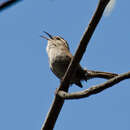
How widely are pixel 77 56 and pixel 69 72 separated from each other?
1.14ft

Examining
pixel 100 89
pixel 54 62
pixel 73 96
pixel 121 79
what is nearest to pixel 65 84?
pixel 73 96

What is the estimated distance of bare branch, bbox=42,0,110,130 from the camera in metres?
2.31

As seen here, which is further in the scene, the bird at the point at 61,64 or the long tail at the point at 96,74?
the bird at the point at 61,64

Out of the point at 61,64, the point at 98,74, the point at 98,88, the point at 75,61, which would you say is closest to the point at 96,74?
the point at 98,74

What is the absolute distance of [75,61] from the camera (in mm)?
2887

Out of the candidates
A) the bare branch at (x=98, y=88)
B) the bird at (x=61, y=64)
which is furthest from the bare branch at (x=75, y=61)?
the bird at (x=61, y=64)

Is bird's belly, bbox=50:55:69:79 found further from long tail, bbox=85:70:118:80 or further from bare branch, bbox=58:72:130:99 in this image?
bare branch, bbox=58:72:130:99

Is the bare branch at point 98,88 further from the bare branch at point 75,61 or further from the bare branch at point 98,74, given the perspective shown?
the bare branch at point 98,74

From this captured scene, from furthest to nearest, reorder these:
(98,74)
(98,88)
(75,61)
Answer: (98,74) < (75,61) < (98,88)

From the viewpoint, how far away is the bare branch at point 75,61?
7.59ft

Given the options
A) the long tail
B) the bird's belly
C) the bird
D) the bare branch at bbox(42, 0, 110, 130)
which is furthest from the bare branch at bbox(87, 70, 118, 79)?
the bare branch at bbox(42, 0, 110, 130)

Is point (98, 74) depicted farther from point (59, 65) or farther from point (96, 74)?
point (59, 65)

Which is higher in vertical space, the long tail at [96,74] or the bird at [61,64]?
the bird at [61,64]

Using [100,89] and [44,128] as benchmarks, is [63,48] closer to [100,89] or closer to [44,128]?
[44,128]
